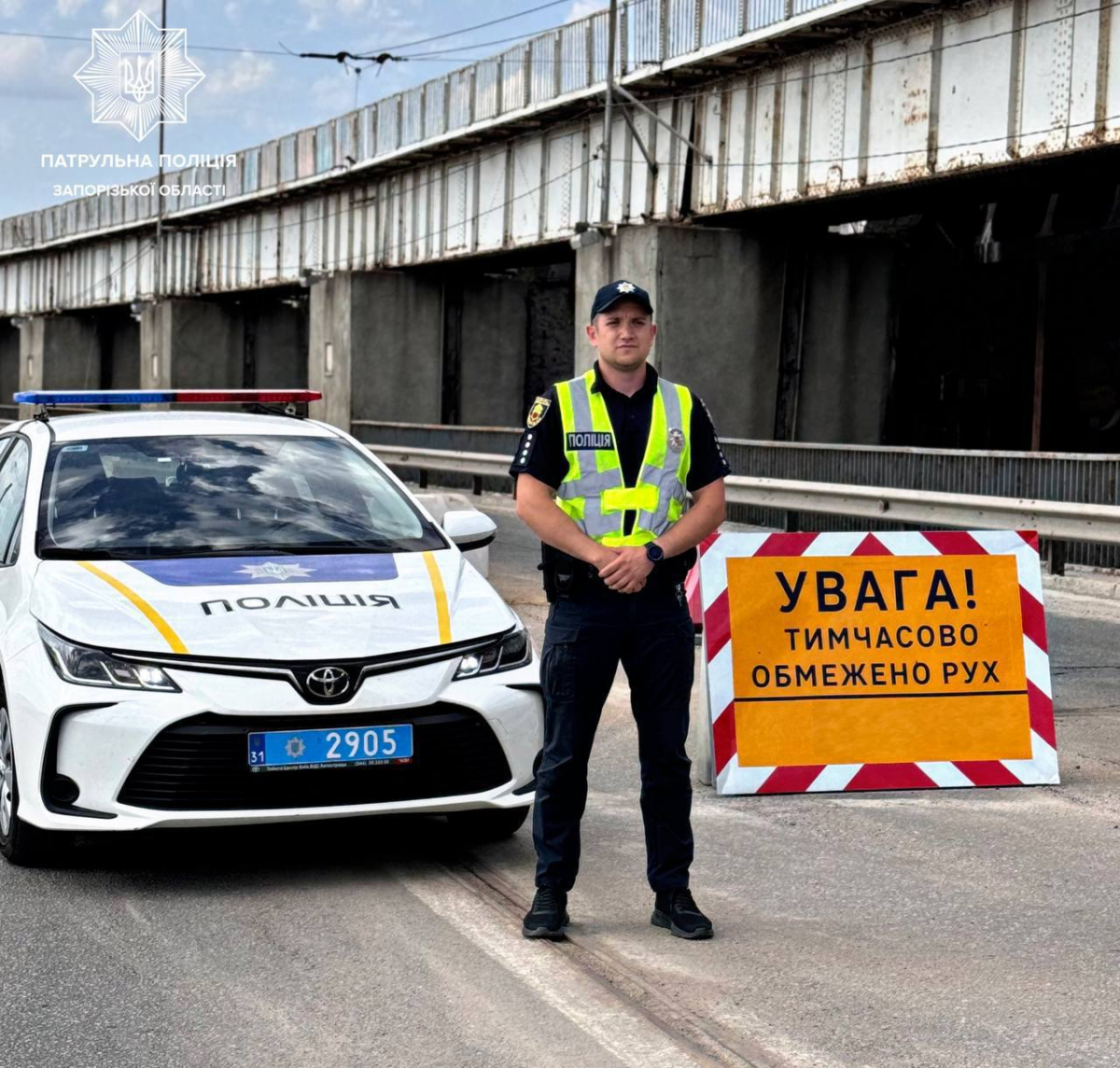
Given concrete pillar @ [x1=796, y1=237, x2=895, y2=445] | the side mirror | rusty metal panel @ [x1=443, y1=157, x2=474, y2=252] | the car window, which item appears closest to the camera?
the car window

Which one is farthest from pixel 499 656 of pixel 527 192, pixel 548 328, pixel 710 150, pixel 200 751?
pixel 548 328

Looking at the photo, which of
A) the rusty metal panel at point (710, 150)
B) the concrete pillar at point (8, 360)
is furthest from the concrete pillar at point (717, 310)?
the concrete pillar at point (8, 360)

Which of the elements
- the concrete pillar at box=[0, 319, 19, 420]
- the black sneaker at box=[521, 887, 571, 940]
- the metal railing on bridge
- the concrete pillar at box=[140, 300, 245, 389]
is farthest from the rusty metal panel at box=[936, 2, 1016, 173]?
the concrete pillar at box=[0, 319, 19, 420]

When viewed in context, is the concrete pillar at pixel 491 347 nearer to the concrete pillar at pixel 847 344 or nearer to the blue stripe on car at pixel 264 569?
the concrete pillar at pixel 847 344

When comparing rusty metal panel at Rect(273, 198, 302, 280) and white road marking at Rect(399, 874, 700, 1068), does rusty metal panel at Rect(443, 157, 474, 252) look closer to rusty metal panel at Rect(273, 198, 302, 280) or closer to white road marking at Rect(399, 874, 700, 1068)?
rusty metal panel at Rect(273, 198, 302, 280)

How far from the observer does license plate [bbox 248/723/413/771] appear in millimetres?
5449

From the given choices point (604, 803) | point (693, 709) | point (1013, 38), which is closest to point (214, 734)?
point (604, 803)

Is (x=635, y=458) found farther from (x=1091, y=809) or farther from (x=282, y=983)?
(x=1091, y=809)

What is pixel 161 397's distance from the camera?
8.05 metres

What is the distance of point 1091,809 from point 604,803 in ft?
6.16

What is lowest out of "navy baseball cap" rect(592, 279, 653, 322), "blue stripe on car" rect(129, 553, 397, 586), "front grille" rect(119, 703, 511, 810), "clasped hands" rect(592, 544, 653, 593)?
"front grille" rect(119, 703, 511, 810)

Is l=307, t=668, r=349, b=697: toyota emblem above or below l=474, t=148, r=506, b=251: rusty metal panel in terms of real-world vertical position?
below

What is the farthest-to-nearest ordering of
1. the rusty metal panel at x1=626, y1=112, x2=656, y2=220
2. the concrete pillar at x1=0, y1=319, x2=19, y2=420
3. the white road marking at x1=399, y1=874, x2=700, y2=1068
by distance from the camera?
1. the concrete pillar at x1=0, y1=319, x2=19, y2=420
2. the rusty metal panel at x1=626, y1=112, x2=656, y2=220
3. the white road marking at x1=399, y1=874, x2=700, y2=1068

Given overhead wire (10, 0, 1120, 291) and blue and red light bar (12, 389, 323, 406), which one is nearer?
blue and red light bar (12, 389, 323, 406)
